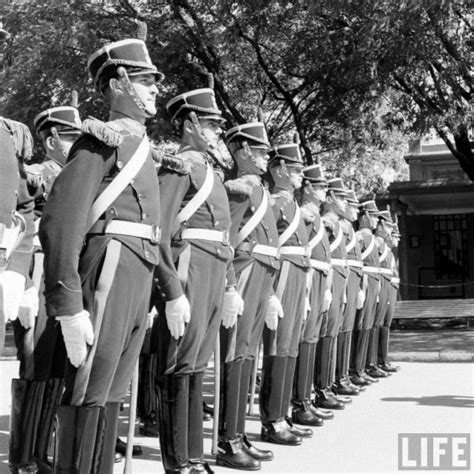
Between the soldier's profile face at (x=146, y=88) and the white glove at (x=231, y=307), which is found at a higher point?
the soldier's profile face at (x=146, y=88)

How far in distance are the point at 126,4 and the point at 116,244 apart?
37.6ft

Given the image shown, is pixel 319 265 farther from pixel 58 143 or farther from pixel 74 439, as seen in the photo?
pixel 74 439

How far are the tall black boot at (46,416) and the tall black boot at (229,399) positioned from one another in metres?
1.15

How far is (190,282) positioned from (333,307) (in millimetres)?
3467

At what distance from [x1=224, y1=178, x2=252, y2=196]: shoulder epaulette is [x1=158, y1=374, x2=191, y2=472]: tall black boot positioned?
4.64 ft

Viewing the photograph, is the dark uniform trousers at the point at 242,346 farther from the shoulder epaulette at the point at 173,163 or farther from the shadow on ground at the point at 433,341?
the shadow on ground at the point at 433,341

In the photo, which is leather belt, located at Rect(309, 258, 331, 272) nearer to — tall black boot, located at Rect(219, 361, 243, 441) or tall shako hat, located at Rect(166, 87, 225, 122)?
tall black boot, located at Rect(219, 361, 243, 441)

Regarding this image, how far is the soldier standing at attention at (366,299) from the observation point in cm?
922

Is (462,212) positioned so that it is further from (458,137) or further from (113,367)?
(113,367)

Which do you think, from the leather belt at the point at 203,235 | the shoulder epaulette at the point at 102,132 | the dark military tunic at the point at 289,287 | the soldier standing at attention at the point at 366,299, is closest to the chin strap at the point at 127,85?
the shoulder epaulette at the point at 102,132

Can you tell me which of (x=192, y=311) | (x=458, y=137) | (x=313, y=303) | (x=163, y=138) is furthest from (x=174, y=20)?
(x=192, y=311)

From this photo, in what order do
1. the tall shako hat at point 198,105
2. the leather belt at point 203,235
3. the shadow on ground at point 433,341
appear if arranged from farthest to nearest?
the shadow on ground at point 433,341
the tall shako hat at point 198,105
the leather belt at point 203,235

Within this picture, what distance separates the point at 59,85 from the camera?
48.3ft

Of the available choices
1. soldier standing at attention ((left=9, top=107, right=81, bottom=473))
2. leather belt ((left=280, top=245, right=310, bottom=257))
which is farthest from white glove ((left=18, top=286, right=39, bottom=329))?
leather belt ((left=280, top=245, right=310, bottom=257))
